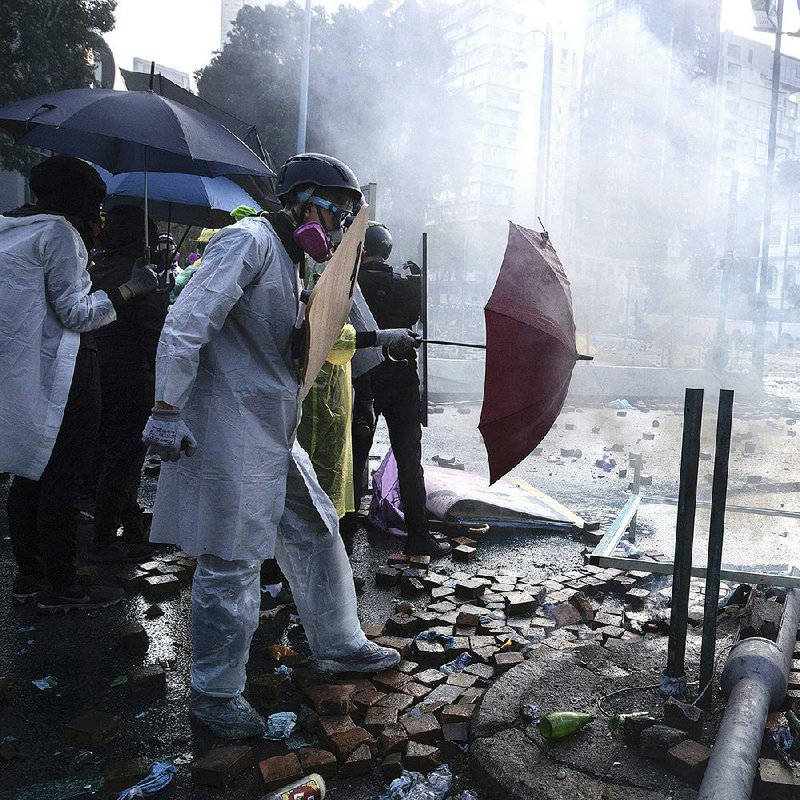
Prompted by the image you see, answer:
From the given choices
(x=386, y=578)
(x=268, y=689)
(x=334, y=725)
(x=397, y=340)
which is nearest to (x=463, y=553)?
(x=386, y=578)

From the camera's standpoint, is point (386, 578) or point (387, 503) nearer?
point (386, 578)

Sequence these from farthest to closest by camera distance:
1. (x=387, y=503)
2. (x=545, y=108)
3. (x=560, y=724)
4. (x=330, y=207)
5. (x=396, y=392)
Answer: (x=545, y=108), (x=387, y=503), (x=396, y=392), (x=330, y=207), (x=560, y=724)

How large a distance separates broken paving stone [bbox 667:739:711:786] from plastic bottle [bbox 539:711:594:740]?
0.31m

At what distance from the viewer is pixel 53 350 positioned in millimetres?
3443

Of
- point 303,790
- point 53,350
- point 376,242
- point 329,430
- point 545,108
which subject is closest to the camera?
point 303,790

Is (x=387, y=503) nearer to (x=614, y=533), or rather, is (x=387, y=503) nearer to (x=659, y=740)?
(x=614, y=533)

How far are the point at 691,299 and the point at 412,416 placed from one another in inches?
878

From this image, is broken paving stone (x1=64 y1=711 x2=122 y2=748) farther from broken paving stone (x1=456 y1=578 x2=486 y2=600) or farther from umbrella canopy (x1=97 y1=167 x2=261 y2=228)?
umbrella canopy (x1=97 y1=167 x2=261 y2=228)

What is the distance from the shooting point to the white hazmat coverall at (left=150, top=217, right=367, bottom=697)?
8.74 ft

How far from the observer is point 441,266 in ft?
124

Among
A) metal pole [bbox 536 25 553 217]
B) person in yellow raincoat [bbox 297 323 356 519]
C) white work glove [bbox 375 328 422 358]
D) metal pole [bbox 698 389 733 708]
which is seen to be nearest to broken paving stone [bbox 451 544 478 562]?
person in yellow raincoat [bbox 297 323 356 519]

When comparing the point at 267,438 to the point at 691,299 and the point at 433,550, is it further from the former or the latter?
the point at 691,299

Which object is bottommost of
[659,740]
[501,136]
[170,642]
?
[170,642]

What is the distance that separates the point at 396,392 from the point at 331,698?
2.27 meters
